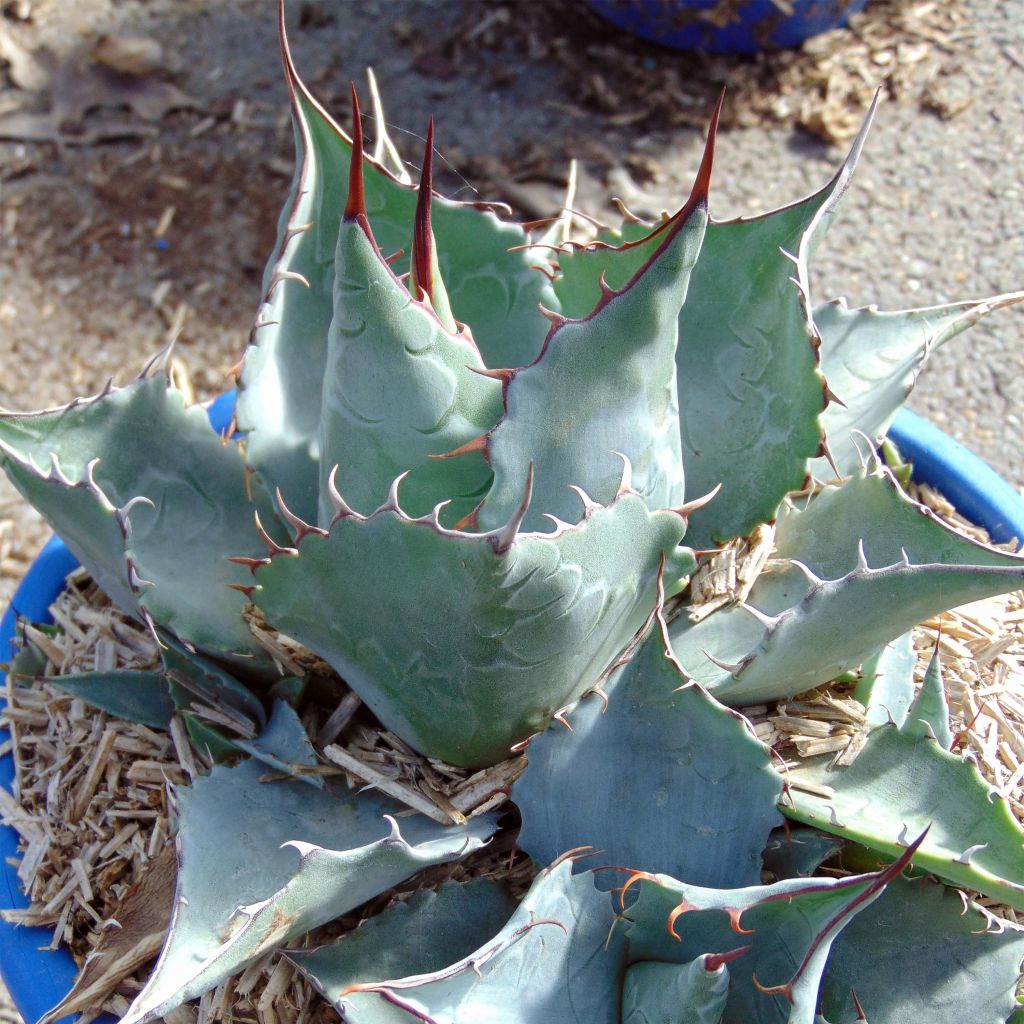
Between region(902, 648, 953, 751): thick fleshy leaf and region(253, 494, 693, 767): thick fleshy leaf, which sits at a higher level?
region(253, 494, 693, 767): thick fleshy leaf

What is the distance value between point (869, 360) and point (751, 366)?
0.69 feet

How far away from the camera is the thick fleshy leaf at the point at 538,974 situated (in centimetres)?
70

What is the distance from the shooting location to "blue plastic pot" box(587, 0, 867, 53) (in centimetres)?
268

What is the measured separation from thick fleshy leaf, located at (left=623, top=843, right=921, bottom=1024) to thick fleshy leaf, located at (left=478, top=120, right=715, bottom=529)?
0.28 meters

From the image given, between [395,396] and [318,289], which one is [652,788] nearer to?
[395,396]

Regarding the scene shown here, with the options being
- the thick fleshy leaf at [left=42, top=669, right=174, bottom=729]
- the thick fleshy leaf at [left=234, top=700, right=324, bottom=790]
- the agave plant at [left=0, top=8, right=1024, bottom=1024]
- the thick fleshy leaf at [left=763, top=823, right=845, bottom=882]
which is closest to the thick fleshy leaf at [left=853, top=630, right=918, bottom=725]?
the agave plant at [left=0, top=8, right=1024, bottom=1024]

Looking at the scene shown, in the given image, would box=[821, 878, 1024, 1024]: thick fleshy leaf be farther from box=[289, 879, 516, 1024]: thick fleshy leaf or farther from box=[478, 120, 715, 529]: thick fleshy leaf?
box=[478, 120, 715, 529]: thick fleshy leaf

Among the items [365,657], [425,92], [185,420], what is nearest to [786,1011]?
[365,657]

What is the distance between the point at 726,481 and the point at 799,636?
200 millimetres

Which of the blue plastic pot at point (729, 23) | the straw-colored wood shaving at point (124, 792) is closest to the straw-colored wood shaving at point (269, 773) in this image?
the straw-colored wood shaving at point (124, 792)

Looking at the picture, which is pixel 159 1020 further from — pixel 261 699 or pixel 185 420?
pixel 185 420

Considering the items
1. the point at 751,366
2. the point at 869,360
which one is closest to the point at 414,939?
the point at 751,366

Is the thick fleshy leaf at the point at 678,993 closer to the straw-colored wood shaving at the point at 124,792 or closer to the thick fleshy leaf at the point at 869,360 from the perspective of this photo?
the straw-colored wood shaving at the point at 124,792

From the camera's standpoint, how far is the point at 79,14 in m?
2.97
